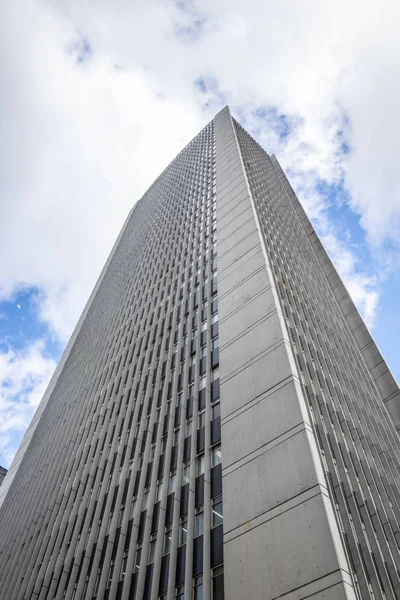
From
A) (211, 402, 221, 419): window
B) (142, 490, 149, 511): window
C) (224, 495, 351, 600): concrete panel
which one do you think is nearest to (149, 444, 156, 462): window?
(142, 490, 149, 511): window

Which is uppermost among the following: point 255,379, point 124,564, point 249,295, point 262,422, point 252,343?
point 249,295

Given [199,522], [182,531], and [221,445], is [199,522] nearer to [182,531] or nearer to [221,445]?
[182,531]

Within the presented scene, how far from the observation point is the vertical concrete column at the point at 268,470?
46.5 feet

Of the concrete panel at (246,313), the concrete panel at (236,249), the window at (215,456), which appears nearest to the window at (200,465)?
the window at (215,456)

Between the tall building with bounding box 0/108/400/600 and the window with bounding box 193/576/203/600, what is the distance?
0.05 m

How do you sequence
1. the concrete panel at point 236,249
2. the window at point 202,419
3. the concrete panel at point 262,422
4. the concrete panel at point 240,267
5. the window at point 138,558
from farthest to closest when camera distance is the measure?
the concrete panel at point 236,249 < the concrete panel at point 240,267 < the window at point 202,419 < the window at point 138,558 < the concrete panel at point 262,422

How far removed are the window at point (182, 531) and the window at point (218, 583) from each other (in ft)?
8.26

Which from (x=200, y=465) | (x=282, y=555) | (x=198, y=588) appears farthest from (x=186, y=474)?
(x=282, y=555)

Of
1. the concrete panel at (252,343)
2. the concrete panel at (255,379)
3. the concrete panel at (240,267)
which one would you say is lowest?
the concrete panel at (255,379)

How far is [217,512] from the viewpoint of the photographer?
18609 millimetres

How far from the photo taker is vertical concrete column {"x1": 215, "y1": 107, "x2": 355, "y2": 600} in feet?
46.5

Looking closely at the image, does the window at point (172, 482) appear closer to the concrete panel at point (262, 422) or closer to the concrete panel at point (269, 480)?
the concrete panel at point (262, 422)

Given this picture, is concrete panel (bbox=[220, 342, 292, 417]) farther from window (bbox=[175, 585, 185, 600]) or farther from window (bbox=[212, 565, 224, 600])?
window (bbox=[175, 585, 185, 600])

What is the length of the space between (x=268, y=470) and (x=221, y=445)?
11.3ft
